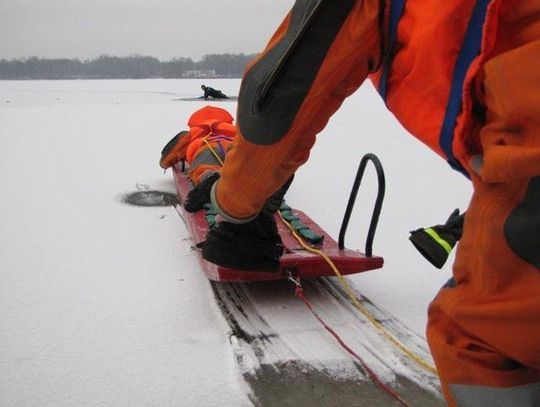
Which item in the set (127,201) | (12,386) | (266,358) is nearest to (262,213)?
(266,358)

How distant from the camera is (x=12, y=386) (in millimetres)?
1564

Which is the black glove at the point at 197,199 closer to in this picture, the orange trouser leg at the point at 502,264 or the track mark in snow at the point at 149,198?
the track mark in snow at the point at 149,198

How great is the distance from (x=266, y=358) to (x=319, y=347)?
0.21 m

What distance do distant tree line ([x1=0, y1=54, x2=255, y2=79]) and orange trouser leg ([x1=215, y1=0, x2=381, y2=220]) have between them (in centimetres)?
5102

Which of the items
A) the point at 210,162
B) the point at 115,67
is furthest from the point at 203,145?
the point at 115,67

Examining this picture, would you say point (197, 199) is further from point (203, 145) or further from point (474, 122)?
point (474, 122)

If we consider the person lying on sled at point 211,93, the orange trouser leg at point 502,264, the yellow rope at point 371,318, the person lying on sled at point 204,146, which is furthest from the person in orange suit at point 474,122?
the person lying on sled at point 211,93

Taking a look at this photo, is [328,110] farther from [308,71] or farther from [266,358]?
[266,358]

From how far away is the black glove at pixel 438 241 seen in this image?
1.42m

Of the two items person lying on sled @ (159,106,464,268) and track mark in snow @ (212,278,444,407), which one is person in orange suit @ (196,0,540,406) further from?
track mark in snow @ (212,278,444,407)

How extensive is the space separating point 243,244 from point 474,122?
1.01 meters

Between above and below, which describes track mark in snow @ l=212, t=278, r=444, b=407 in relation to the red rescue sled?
below


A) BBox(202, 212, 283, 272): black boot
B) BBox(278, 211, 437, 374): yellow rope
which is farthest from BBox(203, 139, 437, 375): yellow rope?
BBox(202, 212, 283, 272): black boot

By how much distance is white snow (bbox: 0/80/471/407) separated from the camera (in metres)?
1.62
